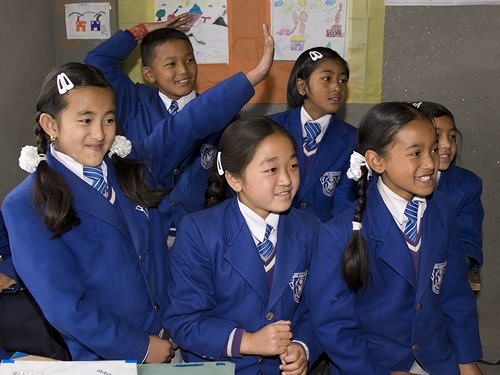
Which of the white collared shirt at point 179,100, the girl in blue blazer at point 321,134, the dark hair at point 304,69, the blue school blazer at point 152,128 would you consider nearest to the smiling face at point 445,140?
the girl in blue blazer at point 321,134

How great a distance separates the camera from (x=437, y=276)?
194 centimetres

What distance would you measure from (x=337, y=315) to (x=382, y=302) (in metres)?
0.14

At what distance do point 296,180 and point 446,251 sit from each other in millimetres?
493

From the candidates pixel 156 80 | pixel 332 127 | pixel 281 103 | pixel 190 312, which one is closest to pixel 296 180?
pixel 190 312

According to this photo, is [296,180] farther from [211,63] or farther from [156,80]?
[211,63]

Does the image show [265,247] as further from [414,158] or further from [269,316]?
[414,158]

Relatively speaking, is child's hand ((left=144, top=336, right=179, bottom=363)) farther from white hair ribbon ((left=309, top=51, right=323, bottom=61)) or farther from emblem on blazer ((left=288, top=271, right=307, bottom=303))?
white hair ribbon ((left=309, top=51, right=323, bottom=61))

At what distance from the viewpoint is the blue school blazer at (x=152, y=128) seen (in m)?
2.75

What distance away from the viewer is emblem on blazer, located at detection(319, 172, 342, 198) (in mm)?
2811

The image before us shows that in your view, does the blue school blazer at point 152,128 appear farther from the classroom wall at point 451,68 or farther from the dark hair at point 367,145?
the dark hair at point 367,145

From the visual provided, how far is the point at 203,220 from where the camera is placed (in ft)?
6.22

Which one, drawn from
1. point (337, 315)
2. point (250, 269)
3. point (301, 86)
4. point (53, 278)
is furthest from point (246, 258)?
point (301, 86)

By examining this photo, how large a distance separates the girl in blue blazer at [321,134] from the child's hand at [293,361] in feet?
3.23

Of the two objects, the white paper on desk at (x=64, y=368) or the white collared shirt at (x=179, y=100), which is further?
the white collared shirt at (x=179, y=100)
